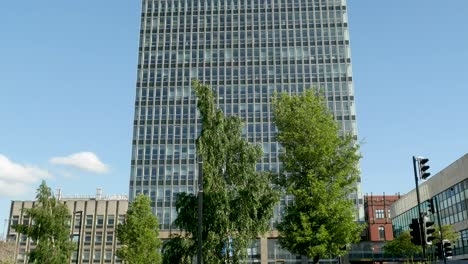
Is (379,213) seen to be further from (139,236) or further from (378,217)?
(139,236)

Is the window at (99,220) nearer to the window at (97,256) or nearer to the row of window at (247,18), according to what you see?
the window at (97,256)

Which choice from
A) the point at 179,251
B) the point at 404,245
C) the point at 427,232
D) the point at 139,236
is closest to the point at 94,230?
the point at 139,236

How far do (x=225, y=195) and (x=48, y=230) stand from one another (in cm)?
2216

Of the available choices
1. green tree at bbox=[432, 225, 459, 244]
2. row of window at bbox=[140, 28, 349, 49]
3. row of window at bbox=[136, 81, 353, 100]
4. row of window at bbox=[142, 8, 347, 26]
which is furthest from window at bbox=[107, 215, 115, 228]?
green tree at bbox=[432, 225, 459, 244]

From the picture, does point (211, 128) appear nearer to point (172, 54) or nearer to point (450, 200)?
point (450, 200)

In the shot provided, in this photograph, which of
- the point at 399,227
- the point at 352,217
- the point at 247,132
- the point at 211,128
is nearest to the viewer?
the point at 352,217

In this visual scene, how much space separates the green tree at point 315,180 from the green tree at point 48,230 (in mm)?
23673

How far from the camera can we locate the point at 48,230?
45062 millimetres

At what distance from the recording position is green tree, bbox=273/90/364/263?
29531 millimetres

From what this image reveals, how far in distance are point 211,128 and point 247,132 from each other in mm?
56837

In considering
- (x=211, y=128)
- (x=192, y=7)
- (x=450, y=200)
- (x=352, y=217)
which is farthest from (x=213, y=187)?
(x=192, y=7)

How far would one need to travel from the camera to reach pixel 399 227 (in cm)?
8294

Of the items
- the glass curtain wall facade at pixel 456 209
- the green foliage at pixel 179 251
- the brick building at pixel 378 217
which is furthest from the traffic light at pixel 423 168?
the brick building at pixel 378 217

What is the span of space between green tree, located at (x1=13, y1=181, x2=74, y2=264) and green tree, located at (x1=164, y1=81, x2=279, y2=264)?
58.5 feet
